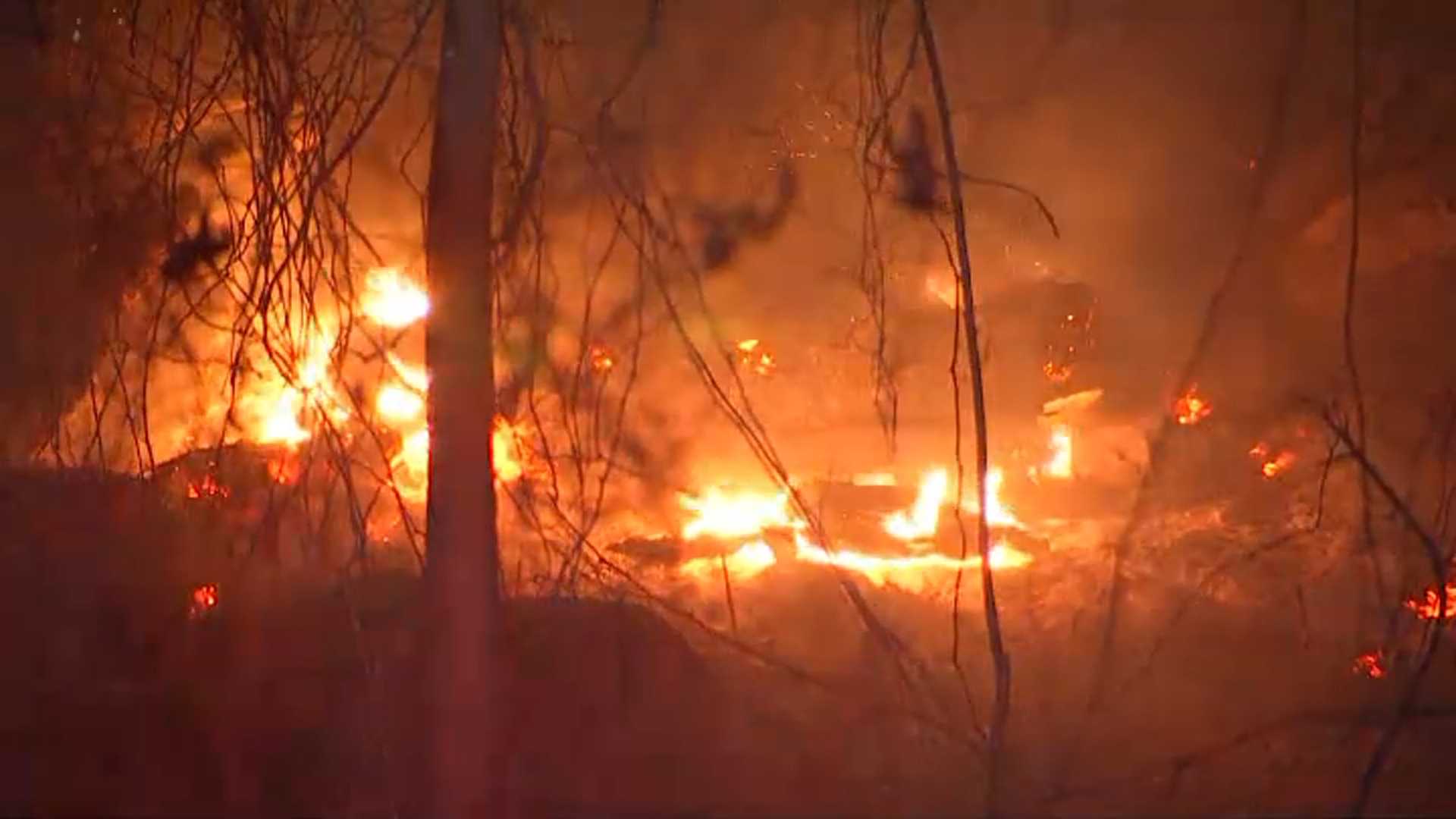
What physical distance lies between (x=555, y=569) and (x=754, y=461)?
1.30m

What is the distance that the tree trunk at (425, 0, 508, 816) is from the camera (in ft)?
12.3

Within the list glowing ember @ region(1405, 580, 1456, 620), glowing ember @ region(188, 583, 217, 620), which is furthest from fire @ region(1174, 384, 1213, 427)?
glowing ember @ region(188, 583, 217, 620)

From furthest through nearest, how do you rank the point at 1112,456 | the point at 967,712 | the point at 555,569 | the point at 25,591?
the point at 1112,456
the point at 555,569
the point at 25,591
the point at 967,712

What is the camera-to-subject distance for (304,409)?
4438 millimetres

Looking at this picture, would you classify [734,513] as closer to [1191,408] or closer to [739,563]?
[739,563]

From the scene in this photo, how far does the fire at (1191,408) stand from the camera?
23.4 ft

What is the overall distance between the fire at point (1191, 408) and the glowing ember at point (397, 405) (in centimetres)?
348

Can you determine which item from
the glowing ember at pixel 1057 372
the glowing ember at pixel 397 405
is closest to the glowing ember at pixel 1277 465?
the glowing ember at pixel 1057 372

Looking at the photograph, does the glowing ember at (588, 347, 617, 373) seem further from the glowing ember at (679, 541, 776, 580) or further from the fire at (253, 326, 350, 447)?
the fire at (253, 326, 350, 447)

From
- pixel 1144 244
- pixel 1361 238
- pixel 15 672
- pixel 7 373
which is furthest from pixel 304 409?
pixel 1361 238

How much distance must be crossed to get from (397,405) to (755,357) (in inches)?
71.9

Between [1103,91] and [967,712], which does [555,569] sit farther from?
[1103,91]

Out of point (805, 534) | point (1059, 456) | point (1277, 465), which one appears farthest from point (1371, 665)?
point (1059, 456)

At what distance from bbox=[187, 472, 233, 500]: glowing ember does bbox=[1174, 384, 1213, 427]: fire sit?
13.9 ft
